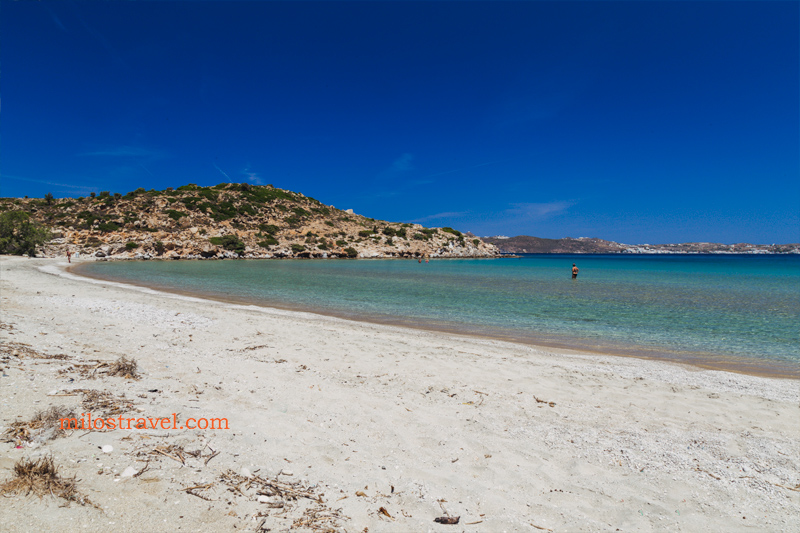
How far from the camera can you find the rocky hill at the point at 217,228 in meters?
55.9

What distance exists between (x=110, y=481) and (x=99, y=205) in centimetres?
8270

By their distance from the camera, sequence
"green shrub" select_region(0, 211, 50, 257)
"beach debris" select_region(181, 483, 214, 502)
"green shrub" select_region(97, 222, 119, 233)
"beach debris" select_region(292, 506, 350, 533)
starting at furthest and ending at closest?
"green shrub" select_region(97, 222, 119, 233) → "green shrub" select_region(0, 211, 50, 257) → "beach debris" select_region(181, 483, 214, 502) → "beach debris" select_region(292, 506, 350, 533)

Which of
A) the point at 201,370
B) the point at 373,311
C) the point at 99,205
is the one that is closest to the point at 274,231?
the point at 99,205

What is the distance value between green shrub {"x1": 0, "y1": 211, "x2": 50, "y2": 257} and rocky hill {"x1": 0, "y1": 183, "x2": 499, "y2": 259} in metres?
2.67

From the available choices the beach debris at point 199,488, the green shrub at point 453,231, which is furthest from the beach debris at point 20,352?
the green shrub at point 453,231

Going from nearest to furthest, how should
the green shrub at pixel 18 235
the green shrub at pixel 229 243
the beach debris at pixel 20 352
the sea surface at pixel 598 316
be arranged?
the beach debris at pixel 20 352, the sea surface at pixel 598 316, the green shrub at pixel 18 235, the green shrub at pixel 229 243

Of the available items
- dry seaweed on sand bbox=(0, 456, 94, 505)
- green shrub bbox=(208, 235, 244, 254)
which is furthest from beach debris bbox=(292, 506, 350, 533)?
green shrub bbox=(208, 235, 244, 254)

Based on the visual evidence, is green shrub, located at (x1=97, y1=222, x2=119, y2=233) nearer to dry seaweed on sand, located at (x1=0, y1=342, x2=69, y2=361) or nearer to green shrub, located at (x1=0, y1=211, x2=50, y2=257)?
green shrub, located at (x1=0, y1=211, x2=50, y2=257)

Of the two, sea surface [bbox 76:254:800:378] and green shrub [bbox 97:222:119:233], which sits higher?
green shrub [bbox 97:222:119:233]

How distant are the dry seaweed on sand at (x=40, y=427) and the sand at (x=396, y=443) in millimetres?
59

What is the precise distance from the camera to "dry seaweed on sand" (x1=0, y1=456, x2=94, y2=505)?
8.23ft

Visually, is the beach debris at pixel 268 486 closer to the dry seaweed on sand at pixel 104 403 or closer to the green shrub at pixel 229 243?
the dry seaweed on sand at pixel 104 403

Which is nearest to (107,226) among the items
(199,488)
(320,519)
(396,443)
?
(199,488)

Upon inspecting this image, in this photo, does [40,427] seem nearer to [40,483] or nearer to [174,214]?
[40,483]
